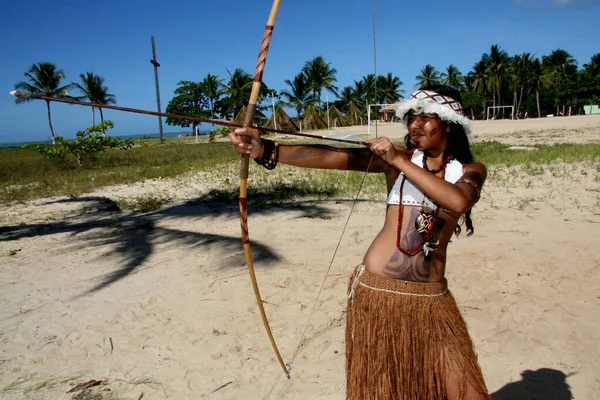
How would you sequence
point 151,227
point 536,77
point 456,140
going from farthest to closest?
point 536,77 → point 151,227 → point 456,140

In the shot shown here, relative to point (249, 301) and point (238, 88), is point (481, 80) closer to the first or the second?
point (238, 88)

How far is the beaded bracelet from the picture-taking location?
2505 millimetres

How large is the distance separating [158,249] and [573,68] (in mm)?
72706

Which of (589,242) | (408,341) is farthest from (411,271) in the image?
(589,242)

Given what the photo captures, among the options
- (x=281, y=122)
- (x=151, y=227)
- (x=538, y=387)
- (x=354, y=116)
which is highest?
(x=354, y=116)

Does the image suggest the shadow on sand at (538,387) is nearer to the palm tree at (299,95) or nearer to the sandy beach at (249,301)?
the sandy beach at (249,301)

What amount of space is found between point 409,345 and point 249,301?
3047 mm

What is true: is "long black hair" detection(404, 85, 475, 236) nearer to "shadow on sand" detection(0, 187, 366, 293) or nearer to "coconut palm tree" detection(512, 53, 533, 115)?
"shadow on sand" detection(0, 187, 366, 293)

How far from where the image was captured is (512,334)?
166 inches

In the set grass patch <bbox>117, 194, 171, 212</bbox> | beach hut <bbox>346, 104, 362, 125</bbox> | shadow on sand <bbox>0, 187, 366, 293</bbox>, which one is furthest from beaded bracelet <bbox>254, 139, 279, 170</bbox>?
beach hut <bbox>346, 104, 362, 125</bbox>

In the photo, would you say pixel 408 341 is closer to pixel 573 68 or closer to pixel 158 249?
pixel 158 249

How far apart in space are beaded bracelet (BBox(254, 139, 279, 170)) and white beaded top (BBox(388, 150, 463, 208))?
2.17ft

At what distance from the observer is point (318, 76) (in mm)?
55000

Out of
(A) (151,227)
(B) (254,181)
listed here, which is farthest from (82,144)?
(A) (151,227)
